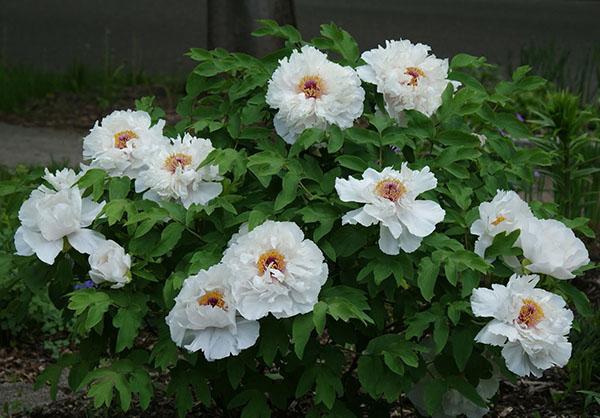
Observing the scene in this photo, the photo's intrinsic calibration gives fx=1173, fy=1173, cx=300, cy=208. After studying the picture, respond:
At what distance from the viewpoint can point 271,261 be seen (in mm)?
2980

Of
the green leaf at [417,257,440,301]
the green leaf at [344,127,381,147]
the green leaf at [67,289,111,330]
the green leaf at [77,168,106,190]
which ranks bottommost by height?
the green leaf at [67,289,111,330]

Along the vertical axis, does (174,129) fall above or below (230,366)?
above

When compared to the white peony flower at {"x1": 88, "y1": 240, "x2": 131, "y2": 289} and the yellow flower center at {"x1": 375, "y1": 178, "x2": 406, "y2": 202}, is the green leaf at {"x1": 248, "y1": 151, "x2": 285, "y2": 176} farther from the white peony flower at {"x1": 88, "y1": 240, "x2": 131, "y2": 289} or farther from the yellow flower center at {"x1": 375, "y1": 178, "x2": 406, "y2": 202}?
the white peony flower at {"x1": 88, "y1": 240, "x2": 131, "y2": 289}

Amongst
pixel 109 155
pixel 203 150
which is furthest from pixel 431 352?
pixel 109 155

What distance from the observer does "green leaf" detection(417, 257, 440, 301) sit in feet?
9.93

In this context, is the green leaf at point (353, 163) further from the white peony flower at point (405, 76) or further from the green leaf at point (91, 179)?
the green leaf at point (91, 179)

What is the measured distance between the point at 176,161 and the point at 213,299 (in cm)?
46

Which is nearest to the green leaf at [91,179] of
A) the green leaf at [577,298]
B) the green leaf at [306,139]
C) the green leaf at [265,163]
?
the green leaf at [265,163]

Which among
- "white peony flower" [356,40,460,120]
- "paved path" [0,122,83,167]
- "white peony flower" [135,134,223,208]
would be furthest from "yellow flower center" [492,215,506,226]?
"paved path" [0,122,83,167]

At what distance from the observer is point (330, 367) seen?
320 cm

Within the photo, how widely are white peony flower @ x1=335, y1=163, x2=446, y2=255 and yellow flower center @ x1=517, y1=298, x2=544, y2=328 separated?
31 cm

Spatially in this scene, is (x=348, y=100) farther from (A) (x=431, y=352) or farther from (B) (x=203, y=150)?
(A) (x=431, y=352)

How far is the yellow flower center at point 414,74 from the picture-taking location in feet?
11.1

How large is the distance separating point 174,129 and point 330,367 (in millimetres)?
1003
